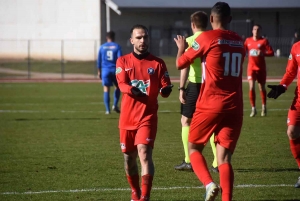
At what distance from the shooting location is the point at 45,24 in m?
49.4

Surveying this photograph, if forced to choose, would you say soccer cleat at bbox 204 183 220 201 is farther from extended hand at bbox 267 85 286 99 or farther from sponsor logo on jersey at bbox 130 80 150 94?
extended hand at bbox 267 85 286 99

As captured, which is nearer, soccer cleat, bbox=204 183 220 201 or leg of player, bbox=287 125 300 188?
soccer cleat, bbox=204 183 220 201

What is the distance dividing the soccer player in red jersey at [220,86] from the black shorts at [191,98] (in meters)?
2.45

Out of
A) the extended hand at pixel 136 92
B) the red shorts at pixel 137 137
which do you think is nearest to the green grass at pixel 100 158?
the red shorts at pixel 137 137

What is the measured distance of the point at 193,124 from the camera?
6.80 meters

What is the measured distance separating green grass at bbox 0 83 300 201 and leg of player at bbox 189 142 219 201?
839mm

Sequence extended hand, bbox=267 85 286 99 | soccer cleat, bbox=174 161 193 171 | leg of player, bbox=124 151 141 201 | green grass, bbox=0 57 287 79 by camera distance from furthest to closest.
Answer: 1. green grass, bbox=0 57 287 79
2. soccer cleat, bbox=174 161 193 171
3. extended hand, bbox=267 85 286 99
4. leg of player, bbox=124 151 141 201

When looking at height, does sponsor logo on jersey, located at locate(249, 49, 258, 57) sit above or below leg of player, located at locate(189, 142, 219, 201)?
above

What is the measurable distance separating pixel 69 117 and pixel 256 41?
5.39m

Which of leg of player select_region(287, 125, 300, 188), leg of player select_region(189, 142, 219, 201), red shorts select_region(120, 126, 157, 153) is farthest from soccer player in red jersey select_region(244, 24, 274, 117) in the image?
leg of player select_region(189, 142, 219, 201)

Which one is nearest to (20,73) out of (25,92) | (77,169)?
(25,92)

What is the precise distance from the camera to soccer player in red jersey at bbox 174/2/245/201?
6.61 metres

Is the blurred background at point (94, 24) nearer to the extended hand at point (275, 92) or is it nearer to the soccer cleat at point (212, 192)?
the extended hand at point (275, 92)

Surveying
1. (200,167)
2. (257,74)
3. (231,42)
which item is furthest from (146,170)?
(257,74)
